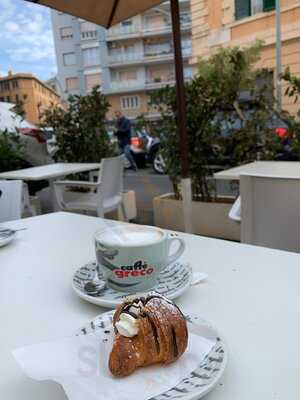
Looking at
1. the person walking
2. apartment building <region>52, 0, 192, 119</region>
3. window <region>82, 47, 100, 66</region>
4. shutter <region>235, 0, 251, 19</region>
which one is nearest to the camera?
shutter <region>235, 0, 251, 19</region>

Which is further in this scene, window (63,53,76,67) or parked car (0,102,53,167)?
window (63,53,76,67)

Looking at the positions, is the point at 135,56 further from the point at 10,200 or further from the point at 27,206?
the point at 10,200

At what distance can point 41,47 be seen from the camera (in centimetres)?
486

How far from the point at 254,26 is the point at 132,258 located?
404 cm

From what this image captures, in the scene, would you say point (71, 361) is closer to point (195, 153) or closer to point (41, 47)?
point (195, 153)

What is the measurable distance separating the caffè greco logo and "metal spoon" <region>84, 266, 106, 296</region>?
53 millimetres

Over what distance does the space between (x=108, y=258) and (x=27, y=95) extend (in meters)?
4.20

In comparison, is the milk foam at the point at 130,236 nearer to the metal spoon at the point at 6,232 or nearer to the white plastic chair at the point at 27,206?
the metal spoon at the point at 6,232

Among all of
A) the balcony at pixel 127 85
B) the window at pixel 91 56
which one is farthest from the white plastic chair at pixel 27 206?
the balcony at pixel 127 85

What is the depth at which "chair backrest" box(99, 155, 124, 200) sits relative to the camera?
9.78 feet

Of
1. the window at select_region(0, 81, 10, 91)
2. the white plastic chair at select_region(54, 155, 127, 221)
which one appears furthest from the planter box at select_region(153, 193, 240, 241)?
the window at select_region(0, 81, 10, 91)

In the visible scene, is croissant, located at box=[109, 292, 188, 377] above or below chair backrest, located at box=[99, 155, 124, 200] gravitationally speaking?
above

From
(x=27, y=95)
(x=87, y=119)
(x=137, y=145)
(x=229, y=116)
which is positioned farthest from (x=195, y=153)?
(x=137, y=145)

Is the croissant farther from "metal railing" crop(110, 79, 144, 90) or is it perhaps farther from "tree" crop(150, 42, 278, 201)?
"metal railing" crop(110, 79, 144, 90)
